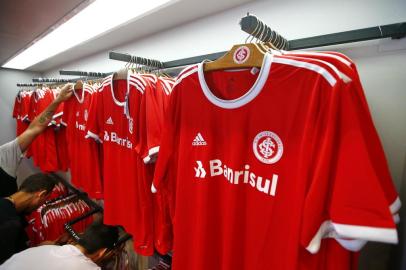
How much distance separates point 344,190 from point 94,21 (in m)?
1.46

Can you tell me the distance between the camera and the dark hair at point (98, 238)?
1.44m

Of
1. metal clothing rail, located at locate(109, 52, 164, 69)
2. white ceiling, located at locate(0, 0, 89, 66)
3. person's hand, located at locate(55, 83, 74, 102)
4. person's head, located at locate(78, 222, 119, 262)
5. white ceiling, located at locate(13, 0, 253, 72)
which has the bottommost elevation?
person's head, located at locate(78, 222, 119, 262)

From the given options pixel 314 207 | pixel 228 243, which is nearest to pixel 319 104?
pixel 314 207

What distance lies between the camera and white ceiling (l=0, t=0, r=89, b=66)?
3.32 feet

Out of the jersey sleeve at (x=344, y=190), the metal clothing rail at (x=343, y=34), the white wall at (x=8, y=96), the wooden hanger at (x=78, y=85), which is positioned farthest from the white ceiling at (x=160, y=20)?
the white wall at (x=8, y=96)

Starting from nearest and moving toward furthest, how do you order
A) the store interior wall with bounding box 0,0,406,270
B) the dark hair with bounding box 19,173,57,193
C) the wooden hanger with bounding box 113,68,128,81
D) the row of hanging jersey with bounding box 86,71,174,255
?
1. the store interior wall with bounding box 0,0,406,270
2. the row of hanging jersey with bounding box 86,71,174,255
3. the wooden hanger with bounding box 113,68,128,81
4. the dark hair with bounding box 19,173,57,193

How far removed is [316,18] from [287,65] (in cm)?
45

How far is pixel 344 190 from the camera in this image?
385mm

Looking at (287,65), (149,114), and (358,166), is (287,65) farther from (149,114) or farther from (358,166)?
(149,114)

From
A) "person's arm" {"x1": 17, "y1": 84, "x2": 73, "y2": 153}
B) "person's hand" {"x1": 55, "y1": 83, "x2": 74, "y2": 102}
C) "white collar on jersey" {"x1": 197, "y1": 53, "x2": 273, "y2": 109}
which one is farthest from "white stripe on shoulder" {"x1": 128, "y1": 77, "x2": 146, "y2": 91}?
"person's arm" {"x1": 17, "y1": 84, "x2": 73, "y2": 153}

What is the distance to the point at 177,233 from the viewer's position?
70 centimetres

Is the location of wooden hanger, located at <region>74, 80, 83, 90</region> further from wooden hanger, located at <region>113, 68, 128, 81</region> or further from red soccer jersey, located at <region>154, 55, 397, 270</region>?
red soccer jersey, located at <region>154, 55, 397, 270</region>

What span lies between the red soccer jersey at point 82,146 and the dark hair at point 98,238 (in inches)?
14.7

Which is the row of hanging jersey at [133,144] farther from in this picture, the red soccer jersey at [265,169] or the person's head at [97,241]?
the person's head at [97,241]
